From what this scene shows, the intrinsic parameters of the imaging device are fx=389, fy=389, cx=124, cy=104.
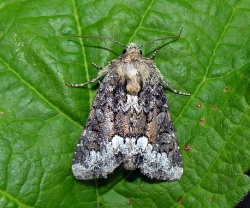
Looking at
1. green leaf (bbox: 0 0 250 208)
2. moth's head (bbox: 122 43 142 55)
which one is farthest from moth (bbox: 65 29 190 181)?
green leaf (bbox: 0 0 250 208)

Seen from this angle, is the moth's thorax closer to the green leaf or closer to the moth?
the moth

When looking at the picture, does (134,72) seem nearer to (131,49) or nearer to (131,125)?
(131,49)

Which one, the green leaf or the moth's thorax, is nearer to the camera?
the green leaf

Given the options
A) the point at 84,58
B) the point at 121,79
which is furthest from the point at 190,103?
the point at 84,58

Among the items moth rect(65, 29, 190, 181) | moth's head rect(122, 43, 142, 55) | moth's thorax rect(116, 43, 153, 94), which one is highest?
moth's head rect(122, 43, 142, 55)

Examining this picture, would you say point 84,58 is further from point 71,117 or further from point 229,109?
point 229,109

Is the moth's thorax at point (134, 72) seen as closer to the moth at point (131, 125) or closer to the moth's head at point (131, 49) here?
the moth at point (131, 125)
